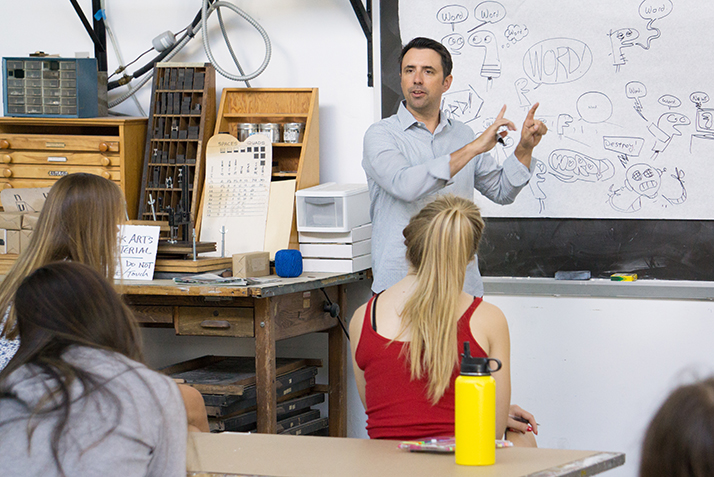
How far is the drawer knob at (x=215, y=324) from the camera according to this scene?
8.67 ft

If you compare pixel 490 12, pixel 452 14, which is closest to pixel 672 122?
pixel 490 12

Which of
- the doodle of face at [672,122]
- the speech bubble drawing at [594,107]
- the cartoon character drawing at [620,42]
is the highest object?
the cartoon character drawing at [620,42]

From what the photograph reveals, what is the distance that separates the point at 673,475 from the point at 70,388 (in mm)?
739

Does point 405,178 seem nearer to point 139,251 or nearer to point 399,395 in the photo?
point 399,395

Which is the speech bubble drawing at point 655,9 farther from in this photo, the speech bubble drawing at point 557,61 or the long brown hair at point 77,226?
the long brown hair at point 77,226

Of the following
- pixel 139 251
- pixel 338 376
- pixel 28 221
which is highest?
pixel 28 221

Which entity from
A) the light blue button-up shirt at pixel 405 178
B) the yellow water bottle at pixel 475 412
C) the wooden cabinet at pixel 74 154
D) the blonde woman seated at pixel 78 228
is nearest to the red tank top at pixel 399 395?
the yellow water bottle at pixel 475 412

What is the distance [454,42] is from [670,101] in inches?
32.0

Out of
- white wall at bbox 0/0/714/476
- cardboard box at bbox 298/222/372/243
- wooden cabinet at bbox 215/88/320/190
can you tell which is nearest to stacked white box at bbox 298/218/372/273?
cardboard box at bbox 298/222/372/243

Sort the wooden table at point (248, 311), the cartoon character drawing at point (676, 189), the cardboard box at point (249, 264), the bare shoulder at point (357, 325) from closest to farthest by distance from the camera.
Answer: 1. the bare shoulder at point (357, 325)
2. the wooden table at point (248, 311)
3. the cardboard box at point (249, 264)
4. the cartoon character drawing at point (676, 189)

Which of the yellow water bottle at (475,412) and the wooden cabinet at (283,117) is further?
the wooden cabinet at (283,117)

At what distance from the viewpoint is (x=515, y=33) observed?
118 inches

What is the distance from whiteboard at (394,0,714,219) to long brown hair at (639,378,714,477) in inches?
91.9

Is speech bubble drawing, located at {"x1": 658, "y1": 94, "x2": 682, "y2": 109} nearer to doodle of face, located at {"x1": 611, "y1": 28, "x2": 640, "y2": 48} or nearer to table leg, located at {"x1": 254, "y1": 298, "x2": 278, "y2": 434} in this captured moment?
doodle of face, located at {"x1": 611, "y1": 28, "x2": 640, "y2": 48}
